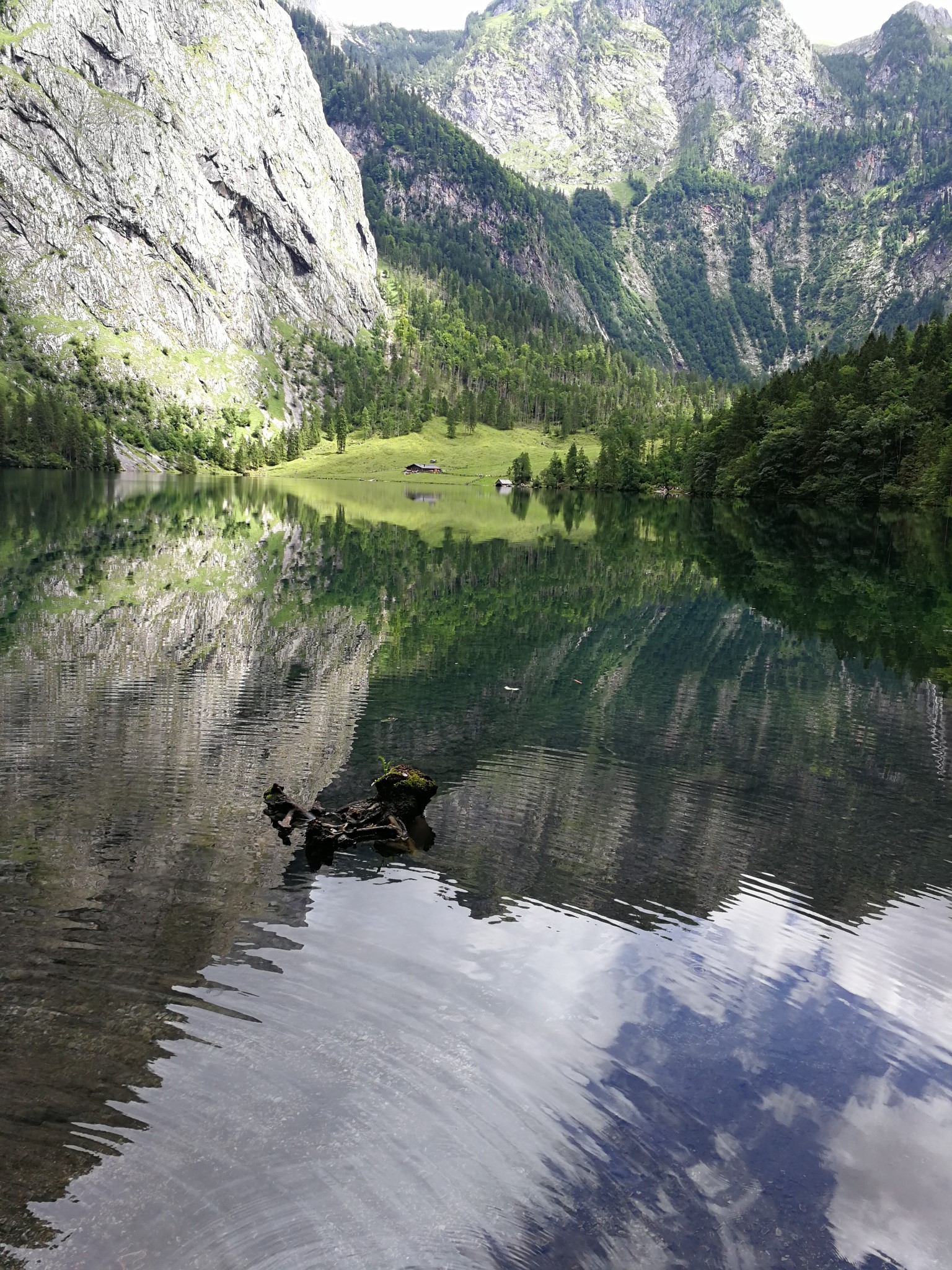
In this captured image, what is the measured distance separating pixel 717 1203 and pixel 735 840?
36.4ft

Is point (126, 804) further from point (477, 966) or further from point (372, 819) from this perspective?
point (477, 966)

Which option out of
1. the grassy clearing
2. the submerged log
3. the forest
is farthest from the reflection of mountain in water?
the forest

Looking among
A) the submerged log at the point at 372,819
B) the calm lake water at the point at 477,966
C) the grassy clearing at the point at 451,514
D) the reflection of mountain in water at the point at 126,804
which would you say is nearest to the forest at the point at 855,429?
the grassy clearing at the point at 451,514

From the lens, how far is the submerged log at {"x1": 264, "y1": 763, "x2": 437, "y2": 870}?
1877 cm

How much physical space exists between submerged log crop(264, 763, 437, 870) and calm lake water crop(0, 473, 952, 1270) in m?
0.44

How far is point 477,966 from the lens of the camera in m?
14.3

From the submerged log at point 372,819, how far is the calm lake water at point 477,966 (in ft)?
1.44

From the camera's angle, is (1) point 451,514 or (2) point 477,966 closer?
(2) point 477,966

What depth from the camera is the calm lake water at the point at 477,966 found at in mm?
9406

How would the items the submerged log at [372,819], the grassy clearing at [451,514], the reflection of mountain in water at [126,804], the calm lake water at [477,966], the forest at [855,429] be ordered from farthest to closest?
1. the forest at [855,429]
2. the grassy clearing at [451,514]
3. the submerged log at [372,819]
4. the reflection of mountain in water at [126,804]
5. the calm lake water at [477,966]

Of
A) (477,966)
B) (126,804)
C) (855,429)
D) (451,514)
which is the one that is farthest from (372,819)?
(855,429)

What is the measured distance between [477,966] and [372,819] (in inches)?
226

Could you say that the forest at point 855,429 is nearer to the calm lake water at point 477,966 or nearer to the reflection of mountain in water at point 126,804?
the calm lake water at point 477,966

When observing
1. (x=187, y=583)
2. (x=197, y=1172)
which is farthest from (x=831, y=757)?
(x=187, y=583)
